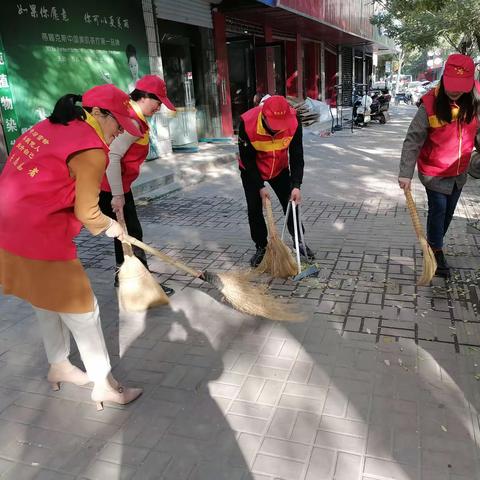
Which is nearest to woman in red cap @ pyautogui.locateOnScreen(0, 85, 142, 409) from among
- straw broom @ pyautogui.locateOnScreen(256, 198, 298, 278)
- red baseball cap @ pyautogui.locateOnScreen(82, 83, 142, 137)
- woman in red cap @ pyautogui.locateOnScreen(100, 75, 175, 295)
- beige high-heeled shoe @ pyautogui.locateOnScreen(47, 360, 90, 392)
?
red baseball cap @ pyautogui.locateOnScreen(82, 83, 142, 137)

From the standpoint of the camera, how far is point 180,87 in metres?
11.4

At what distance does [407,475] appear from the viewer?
2.06m

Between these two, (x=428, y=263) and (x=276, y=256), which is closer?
(x=428, y=263)

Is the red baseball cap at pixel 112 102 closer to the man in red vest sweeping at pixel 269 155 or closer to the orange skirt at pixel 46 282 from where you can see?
the orange skirt at pixel 46 282

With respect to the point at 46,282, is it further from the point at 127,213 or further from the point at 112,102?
the point at 127,213

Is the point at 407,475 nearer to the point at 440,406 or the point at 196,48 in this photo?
the point at 440,406

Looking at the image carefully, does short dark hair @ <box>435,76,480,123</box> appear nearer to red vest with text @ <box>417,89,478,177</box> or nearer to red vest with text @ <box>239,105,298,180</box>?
red vest with text @ <box>417,89,478,177</box>

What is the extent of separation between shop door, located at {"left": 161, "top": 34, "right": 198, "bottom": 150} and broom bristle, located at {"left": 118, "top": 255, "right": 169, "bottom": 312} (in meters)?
7.51

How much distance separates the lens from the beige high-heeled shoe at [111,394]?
2551 mm

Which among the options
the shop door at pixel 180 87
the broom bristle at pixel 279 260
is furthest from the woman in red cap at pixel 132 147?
the shop door at pixel 180 87

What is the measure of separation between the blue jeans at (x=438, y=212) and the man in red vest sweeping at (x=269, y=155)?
107cm

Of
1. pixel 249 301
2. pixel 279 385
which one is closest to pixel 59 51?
pixel 249 301

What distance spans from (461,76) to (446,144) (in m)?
0.53

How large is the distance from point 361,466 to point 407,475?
194 mm
